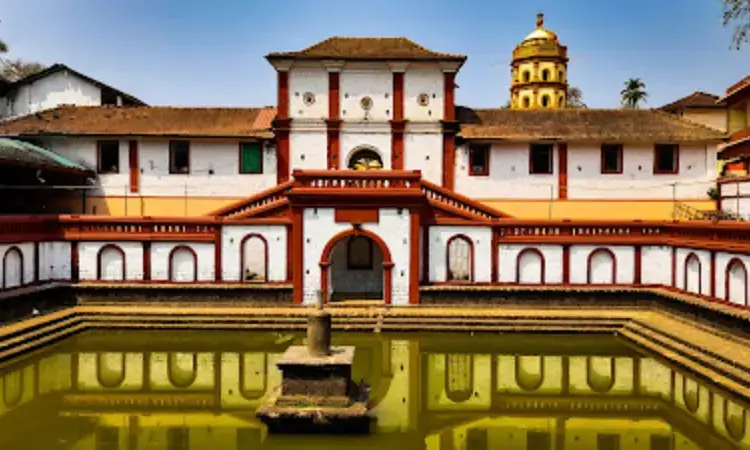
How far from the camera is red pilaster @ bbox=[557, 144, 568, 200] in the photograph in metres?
26.8

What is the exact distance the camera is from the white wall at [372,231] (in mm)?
19594

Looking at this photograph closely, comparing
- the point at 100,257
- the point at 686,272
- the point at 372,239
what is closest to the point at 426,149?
the point at 372,239

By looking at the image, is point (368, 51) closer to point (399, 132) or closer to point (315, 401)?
point (399, 132)

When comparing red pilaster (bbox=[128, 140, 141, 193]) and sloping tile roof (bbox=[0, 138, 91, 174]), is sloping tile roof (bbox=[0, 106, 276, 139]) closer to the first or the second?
red pilaster (bbox=[128, 140, 141, 193])

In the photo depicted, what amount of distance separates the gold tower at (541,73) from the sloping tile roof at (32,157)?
29898 millimetres

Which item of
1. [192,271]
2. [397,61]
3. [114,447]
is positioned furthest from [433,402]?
[397,61]

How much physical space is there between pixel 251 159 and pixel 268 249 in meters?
7.84

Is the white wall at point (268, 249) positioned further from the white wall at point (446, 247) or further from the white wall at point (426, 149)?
the white wall at point (426, 149)

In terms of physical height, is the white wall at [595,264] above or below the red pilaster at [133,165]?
below

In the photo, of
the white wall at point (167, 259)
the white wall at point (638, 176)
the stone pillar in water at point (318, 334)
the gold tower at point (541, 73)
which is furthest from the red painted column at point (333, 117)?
the gold tower at point (541, 73)

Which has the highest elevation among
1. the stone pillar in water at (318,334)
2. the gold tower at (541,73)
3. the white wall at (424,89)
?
the gold tower at (541,73)

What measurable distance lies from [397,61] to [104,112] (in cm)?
1345

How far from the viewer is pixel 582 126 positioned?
1081 inches

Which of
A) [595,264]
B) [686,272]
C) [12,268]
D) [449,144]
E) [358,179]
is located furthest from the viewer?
[449,144]
